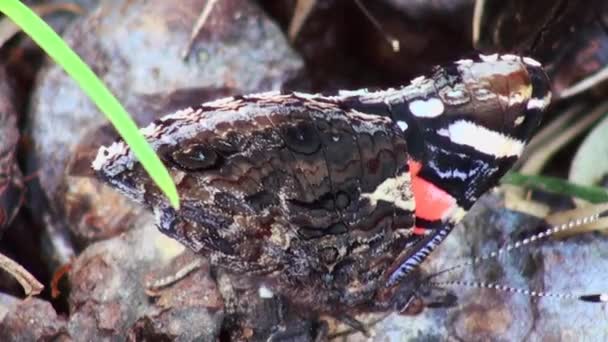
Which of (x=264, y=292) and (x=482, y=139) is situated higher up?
(x=482, y=139)

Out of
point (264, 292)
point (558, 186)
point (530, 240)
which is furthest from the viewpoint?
point (558, 186)

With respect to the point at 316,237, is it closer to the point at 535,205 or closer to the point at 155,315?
the point at 155,315

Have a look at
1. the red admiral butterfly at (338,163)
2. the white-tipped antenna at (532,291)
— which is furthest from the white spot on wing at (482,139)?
the white-tipped antenna at (532,291)

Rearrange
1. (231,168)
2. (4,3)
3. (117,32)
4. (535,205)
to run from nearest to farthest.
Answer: (4,3) < (231,168) < (535,205) < (117,32)

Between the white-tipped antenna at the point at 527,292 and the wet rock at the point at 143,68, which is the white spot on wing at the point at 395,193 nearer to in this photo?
the white-tipped antenna at the point at 527,292

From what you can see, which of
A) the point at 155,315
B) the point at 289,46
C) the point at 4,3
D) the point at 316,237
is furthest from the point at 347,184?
the point at 289,46

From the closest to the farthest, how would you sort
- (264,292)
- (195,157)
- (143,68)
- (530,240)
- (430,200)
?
(195,157), (430,200), (530,240), (264,292), (143,68)

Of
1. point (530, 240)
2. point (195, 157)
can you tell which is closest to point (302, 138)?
point (195, 157)

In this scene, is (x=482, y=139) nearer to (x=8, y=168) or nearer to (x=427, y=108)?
(x=427, y=108)
